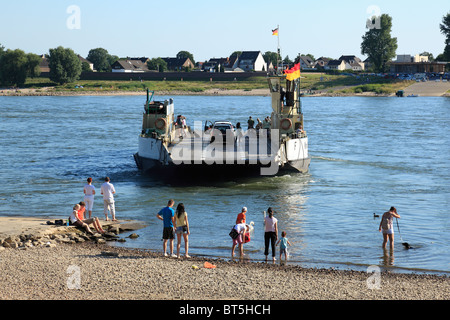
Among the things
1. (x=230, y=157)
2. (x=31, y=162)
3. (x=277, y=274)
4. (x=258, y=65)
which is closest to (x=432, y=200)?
(x=230, y=157)

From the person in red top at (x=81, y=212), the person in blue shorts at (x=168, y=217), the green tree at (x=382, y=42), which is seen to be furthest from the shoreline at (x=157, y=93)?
the person in blue shorts at (x=168, y=217)

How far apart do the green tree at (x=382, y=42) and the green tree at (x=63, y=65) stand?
7298cm

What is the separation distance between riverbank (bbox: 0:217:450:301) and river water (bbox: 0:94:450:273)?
1.65 m

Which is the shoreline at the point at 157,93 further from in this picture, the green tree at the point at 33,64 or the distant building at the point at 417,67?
the distant building at the point at 417,67

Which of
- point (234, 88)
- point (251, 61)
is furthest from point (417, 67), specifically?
point (251, 61)

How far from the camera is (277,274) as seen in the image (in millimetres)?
16109

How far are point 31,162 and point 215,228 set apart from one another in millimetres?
22130

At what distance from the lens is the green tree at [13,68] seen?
153 metres

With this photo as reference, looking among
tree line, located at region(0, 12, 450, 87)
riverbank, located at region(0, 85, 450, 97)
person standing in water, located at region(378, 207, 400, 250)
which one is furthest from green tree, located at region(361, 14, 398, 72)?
person standing in water, located at region(378, 207, 400, 250)

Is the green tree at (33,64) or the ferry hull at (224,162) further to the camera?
the green tree at (33,64)

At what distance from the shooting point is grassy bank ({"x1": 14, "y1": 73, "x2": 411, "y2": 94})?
148875 millimetres

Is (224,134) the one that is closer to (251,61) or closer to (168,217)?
(168,217)

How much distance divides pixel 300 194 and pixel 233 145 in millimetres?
5201

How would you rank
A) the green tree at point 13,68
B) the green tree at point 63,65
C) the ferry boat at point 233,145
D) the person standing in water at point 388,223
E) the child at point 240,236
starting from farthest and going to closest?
1. the green tree at point 63,65
2. the green tree at point 13,68
3. the ferry boat at point 233,145
4. the person standing in water at point 388,223
5. the child at point 240,236
